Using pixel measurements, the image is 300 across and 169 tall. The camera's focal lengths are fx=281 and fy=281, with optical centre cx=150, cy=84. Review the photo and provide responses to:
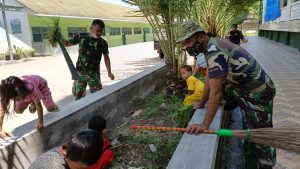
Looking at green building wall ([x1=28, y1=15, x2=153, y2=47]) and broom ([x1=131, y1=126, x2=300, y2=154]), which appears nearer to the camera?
broom ([x1=131, y1=126, x2=300, y2=154])

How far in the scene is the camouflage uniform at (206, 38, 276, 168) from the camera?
2055mm

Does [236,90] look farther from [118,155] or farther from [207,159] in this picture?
[118,155]

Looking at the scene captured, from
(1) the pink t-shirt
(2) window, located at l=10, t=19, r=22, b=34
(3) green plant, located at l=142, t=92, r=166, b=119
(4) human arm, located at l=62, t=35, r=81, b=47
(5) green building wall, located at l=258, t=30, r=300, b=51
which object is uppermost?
(2) window, located at l=10, t=19, r=22, b=34

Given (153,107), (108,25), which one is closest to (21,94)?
(153,107)

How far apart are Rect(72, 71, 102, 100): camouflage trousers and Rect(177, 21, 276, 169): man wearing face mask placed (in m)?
2.22

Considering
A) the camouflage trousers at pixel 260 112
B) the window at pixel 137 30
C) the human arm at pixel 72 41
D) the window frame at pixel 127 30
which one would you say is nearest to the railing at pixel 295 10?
the human arm at pixel 72 41

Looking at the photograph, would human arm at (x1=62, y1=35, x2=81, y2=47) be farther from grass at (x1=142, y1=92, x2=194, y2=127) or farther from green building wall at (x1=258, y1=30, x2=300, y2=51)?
green building wall at (x1=258, y1=30, x2=300, y2=51)

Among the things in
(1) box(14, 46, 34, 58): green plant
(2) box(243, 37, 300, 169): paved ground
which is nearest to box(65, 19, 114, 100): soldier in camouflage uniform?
(2) box(243, 37, 300, 169): paved ground

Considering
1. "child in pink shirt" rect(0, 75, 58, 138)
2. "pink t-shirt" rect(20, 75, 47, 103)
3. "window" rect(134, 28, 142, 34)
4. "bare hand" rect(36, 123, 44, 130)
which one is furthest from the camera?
"window" rect(134, 28, 142, 34)

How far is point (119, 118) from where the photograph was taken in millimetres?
4152

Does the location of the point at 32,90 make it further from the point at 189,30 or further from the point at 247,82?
the point at 247,82

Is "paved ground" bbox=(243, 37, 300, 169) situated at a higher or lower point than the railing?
lower

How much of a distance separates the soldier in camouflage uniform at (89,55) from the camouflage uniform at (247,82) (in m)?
2.20

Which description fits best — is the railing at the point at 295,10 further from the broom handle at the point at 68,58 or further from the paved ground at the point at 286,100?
the broom handle at the point at 68,58
